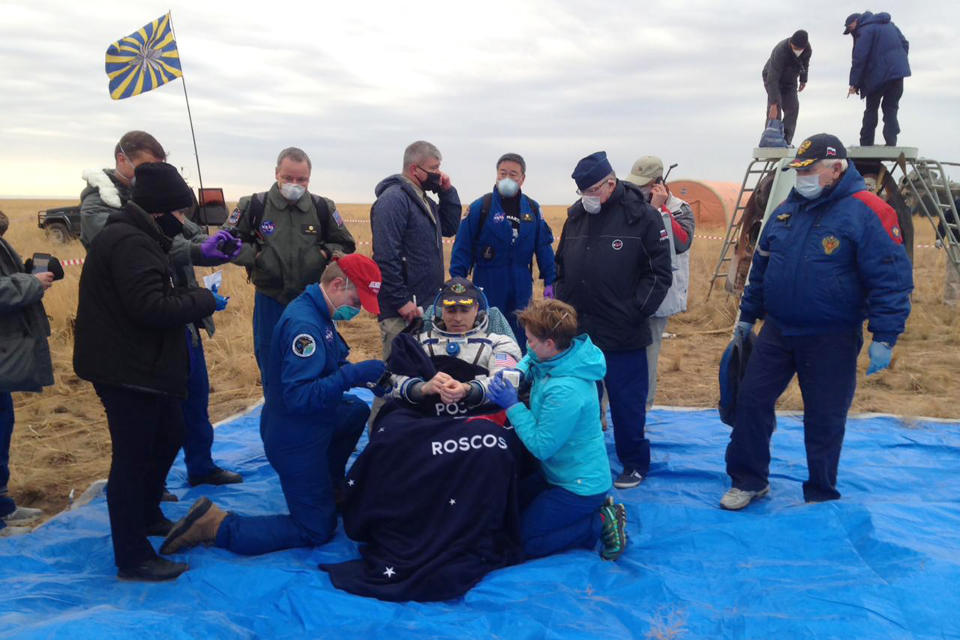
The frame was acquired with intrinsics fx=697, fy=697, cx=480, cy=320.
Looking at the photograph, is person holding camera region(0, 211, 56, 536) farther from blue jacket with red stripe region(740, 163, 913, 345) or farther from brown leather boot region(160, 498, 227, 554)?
blue jacket with red stripe region(740, 163, 913, 345)

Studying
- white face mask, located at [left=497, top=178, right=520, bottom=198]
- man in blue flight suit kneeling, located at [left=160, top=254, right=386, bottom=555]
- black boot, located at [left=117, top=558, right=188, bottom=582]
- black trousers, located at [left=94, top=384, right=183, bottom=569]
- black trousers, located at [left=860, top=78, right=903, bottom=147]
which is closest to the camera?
black trousers, located at [left=94, top=384, right=183, bottom=569]

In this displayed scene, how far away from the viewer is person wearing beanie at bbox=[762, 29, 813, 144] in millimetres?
9320

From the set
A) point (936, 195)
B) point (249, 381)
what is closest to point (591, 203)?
point (249, 381)

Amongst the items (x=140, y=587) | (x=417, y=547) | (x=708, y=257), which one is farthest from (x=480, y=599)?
(x=708, y=257)

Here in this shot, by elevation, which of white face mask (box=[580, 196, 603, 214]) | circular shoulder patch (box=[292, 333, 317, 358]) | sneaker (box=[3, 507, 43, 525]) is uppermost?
white face mask (box=[580, 196, 603, 214])

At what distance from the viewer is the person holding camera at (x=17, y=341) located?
3686mm

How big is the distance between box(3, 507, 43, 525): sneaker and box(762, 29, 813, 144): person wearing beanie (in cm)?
957

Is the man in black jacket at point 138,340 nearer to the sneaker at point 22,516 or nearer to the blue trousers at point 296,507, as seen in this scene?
the blue trousers at point 296,507

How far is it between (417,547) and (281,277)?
6.90 ft

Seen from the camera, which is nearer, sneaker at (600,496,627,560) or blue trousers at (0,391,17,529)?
sneaker at (600,496,627,560)

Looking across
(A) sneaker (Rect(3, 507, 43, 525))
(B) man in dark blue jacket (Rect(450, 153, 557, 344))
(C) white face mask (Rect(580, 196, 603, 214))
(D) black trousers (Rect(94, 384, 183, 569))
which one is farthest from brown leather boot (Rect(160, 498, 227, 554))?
(C) white face mask (Rect(580, 196, 603, 214))

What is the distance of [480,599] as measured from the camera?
2.92m

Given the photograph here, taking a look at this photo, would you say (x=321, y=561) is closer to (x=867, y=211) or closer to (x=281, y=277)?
(x=281, y=277)

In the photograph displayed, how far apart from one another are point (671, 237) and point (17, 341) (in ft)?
13.6
